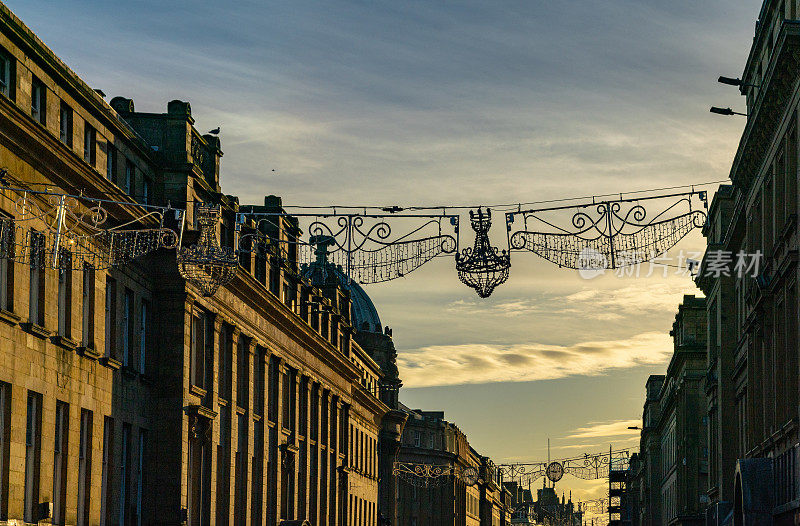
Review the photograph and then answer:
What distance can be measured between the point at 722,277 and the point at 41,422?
31246 millimetres

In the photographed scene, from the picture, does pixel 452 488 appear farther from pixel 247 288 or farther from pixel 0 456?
pixel 0 456

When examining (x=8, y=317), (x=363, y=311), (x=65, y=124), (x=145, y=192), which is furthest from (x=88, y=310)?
(x=363, y=311)

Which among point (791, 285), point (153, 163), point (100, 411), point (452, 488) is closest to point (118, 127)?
point (153, 163)

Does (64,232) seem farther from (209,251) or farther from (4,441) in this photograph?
(4,441)

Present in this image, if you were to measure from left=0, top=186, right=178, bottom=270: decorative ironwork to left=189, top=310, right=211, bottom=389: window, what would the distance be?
21.0 feet

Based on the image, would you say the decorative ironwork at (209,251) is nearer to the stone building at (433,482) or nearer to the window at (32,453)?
the window at (32,453)

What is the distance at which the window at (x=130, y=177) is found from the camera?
45.9 meters

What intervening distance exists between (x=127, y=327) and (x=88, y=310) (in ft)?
14.4

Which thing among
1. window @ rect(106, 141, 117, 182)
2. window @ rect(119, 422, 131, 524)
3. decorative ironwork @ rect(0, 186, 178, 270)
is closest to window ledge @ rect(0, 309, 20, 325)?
decorative ironwork @ rect(0, 186, 178, 270)

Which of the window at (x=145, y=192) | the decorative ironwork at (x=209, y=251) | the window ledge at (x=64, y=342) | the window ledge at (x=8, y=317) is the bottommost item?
the window ledge at (x=64, y=342)

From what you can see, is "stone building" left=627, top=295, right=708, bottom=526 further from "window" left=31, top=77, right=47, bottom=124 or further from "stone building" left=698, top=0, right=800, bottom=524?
"window" left=31, top=77, right=47, bottom=124

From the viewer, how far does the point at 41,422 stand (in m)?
37.4

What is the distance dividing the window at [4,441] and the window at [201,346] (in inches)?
598

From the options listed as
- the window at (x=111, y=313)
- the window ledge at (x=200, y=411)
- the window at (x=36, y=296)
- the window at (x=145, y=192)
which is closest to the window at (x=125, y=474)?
the window at (x=111, y=313)
